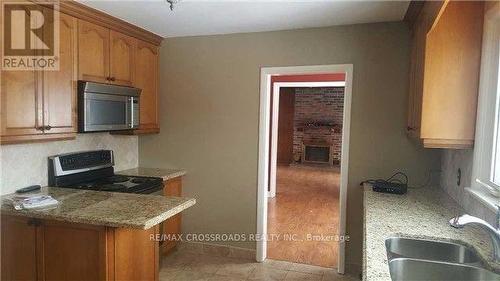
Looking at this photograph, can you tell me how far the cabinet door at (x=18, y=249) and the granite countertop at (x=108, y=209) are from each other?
11 cm

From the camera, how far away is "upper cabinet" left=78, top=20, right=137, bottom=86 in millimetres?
2613

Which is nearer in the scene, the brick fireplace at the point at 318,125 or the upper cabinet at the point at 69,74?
the upper cabinet at the point at 69,74

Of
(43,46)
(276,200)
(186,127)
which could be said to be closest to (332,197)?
(276,200)

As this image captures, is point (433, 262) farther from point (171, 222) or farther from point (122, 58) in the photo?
point (122, 58)

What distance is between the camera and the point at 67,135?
8.20 ft

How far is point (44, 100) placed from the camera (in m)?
2.31

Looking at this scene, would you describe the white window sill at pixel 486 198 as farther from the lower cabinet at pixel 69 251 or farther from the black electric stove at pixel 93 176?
the black electric stove at pixel 93 176

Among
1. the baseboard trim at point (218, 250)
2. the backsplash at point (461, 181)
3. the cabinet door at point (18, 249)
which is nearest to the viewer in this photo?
the backsplash at point (461, 181)

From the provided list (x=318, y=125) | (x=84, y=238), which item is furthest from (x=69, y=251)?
(x=318, y=125)

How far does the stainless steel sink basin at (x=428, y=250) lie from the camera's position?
1.57 m

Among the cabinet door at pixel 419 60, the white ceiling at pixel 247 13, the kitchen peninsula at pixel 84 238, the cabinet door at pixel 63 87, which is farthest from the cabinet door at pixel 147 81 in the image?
the cabinet door at pixel 419 60

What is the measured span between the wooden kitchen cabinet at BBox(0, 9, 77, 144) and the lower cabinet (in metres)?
0.59

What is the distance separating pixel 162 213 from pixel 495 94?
2056 millimetres

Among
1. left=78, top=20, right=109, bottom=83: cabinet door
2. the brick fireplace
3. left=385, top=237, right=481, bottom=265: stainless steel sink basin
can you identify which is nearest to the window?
left=385, top=237, right=481, bottom=265: stainless steel sink basin
